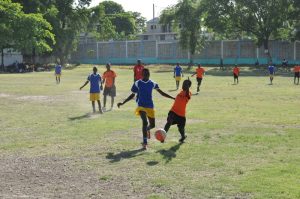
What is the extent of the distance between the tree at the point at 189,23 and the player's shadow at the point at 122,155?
178 feet

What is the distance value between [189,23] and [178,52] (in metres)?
10.3

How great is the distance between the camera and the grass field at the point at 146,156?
762 centimetres

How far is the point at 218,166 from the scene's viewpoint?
29.8 ft

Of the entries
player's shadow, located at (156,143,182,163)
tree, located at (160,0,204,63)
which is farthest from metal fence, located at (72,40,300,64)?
player's shadow, located at (156,143,182,163)

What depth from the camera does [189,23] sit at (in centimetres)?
6362

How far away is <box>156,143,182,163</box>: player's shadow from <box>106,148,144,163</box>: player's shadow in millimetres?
499

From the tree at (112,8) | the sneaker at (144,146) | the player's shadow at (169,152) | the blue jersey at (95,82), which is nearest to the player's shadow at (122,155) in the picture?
the sneaker at (144,146)

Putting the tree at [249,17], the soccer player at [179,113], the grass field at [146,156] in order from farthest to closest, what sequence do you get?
1. the tree at [249,17]
2. the soccer player at [179,113]
3. the grass field at [146,156]

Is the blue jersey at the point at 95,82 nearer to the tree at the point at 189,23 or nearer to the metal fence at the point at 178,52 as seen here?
the tree at the point at 189,23

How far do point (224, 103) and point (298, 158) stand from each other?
11.9 meters

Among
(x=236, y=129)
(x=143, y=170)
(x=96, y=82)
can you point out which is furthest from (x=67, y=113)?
(x=143, y=170)

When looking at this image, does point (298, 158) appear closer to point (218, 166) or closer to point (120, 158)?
point (218, 166)

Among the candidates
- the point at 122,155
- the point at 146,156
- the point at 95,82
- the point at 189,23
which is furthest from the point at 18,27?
the point at 146,156

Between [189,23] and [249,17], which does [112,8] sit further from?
[249,17]
